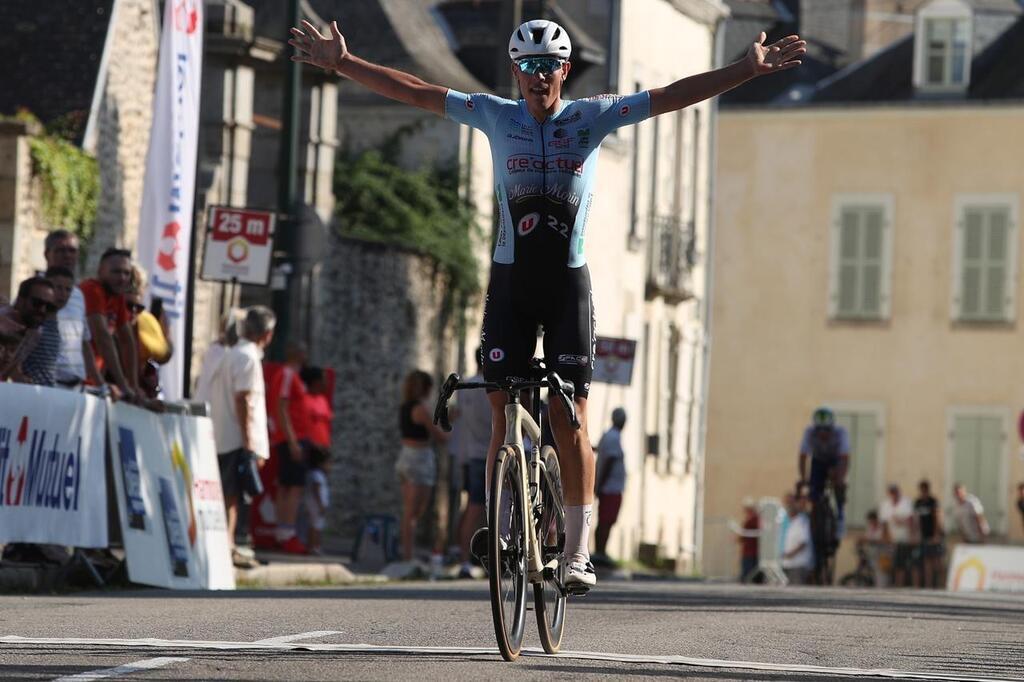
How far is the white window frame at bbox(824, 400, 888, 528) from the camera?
45.5 m

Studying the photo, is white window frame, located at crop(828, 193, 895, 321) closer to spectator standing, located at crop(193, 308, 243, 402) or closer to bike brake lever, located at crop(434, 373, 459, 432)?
spectator standing, located at crop(193, 308, 243, 402)

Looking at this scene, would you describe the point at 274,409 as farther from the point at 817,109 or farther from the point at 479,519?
the point at 817,109

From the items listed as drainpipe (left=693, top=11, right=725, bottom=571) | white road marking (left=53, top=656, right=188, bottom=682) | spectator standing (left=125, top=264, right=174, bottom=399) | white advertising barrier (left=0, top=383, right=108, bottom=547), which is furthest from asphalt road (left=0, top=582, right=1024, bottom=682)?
drainpipe (left=693, top=11, right=725, bottom=571)

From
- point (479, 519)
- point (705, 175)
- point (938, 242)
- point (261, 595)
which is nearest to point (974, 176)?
point (938, 242)

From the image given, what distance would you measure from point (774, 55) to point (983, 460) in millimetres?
36623

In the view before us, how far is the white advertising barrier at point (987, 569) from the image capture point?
31.4 metres

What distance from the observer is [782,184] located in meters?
47.0

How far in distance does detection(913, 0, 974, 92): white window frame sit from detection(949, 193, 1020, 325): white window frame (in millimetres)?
2452

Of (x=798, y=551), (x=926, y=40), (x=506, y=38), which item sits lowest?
(x=798, y=551)

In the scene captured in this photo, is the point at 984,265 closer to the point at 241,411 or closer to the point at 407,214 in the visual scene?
the point at 407,214

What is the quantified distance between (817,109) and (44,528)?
34.2 metres

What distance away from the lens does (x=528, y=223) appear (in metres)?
8.97

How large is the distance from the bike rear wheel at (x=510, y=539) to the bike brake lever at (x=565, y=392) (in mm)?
268

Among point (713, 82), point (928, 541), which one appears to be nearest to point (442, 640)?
point (713, 82)
